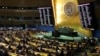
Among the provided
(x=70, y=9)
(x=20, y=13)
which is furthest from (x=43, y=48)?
(x=20, y=13)

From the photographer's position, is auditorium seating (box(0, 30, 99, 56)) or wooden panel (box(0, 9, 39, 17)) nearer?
auditorium seating (box(0, 30, 99, 56))

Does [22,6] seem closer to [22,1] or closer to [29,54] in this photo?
[22,1]

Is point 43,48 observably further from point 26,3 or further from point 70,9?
point 26,3

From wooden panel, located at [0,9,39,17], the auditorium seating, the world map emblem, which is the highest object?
the world map emblem

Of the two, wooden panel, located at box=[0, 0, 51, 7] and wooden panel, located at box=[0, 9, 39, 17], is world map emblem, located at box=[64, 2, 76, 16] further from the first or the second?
wooden panel, located at box=[0, 9, 39, 17]

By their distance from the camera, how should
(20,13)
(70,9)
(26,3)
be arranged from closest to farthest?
(70,9) → (26,3) → (20,13)

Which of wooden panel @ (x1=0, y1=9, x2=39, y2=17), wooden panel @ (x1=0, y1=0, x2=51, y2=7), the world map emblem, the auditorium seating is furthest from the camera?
wooden panel @ (x1=0, y1=9, x2=39, y2=17)

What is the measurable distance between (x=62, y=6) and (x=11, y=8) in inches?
849

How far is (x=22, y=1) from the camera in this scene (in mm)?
46625

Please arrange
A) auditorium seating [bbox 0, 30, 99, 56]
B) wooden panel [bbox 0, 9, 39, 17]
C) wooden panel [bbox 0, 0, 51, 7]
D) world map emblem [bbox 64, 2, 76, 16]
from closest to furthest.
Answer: auditorium seating [bbox 0, 30, 99, 56] < world map emblem [bbox 64, 2, 76, 16] < wooden panel [bbox 0, 0, 51, 7] < wooden panel [bbox 0, 9, 39, 17]

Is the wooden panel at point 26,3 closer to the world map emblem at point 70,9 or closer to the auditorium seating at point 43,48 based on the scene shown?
the world map emblem at point 70,9

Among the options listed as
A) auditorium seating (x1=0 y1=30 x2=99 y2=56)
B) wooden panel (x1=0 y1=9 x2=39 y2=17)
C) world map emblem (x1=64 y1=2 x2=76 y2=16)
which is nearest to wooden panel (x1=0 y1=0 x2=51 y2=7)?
wooden panel (x1=0 y1=9 x2=39 y2=17)

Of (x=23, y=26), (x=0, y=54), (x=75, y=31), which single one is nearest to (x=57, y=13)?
(x=75, y=31)

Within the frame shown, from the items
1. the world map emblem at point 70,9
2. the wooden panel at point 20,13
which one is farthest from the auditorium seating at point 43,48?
the wooden panel at point 20,13
